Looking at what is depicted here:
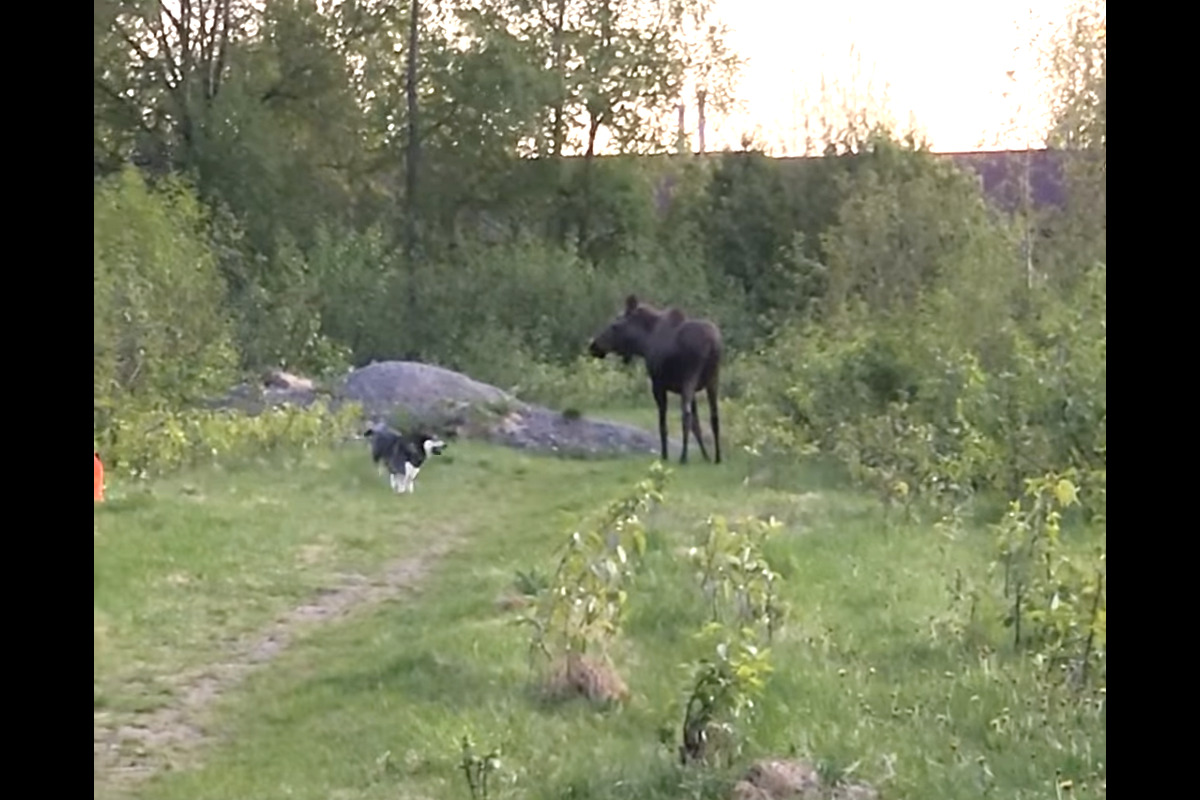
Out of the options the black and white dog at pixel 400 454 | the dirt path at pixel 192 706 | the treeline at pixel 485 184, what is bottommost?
the dirt path at pixel 192 706

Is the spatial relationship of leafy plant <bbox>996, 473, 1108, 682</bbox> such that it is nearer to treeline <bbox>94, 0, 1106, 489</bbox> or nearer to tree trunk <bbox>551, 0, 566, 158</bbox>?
treeline <bbox>94, 0, 1106, 489</bbox>

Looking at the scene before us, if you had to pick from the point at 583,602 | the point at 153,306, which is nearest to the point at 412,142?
the point at 153,306

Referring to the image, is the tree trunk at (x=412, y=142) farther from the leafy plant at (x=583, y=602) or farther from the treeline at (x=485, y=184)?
Answer: the leafy plant at (x=583, y=602)

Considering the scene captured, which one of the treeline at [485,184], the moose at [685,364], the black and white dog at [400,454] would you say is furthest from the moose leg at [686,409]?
the treeline at [485,184]

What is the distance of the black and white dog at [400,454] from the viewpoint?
1529cm

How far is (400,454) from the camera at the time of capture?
1539 cm

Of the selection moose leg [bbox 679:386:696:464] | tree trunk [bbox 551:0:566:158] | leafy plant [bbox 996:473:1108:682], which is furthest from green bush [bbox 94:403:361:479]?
tree trunk [bbox 551:0:566:158]

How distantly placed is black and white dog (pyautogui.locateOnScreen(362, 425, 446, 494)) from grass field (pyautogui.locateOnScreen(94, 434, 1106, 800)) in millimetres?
1552

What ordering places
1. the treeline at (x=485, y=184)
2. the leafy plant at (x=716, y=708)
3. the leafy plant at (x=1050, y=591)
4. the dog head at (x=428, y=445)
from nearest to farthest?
the leafy plant at (x=716, y=708), the leafy plant at (x=1050, y=591), the dog head at (x=428, y=445), the treeline at (x=485, y=184)

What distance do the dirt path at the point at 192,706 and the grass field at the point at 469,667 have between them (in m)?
0.02

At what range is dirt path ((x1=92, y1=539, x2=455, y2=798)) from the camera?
657 cm
